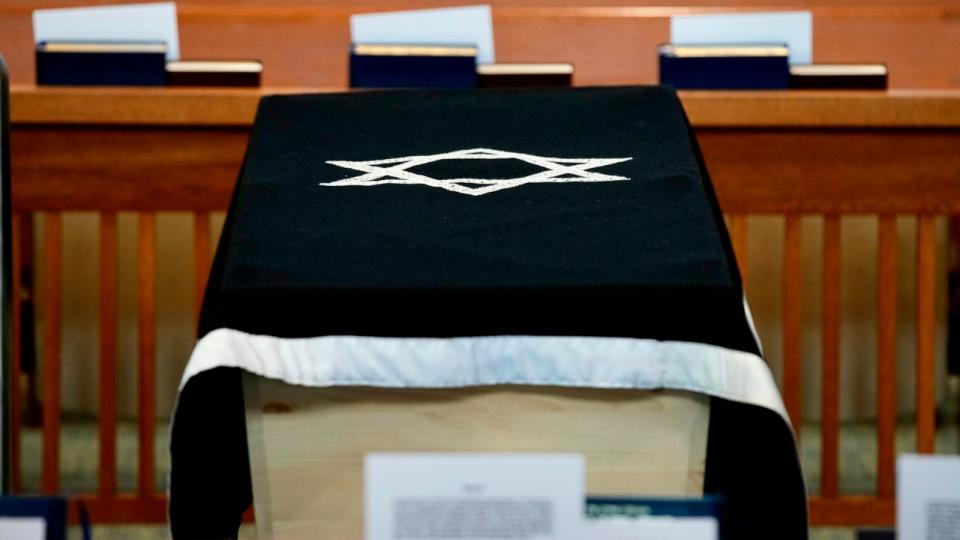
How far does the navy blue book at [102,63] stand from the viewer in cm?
242

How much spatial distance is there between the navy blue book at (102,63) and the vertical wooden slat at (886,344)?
1.17 metres

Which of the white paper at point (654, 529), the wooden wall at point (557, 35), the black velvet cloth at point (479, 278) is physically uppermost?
the wooden wall at point (557, 35)

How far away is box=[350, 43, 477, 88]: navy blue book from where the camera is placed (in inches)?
96.7

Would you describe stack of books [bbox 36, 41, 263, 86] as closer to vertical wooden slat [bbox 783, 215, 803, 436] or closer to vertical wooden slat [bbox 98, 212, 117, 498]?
vertical wooden slat [bbox 98, 212, 117, 498]

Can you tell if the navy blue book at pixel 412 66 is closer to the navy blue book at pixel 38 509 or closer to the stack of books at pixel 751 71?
the stack of books at pixel 751 71

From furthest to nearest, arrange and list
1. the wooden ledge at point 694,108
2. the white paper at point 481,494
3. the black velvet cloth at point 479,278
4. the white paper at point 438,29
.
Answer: the white paper at point 438,29
the wooden ledge at point 694,108
the black velvet cloth at point 479,278
the white paper at point 481,494

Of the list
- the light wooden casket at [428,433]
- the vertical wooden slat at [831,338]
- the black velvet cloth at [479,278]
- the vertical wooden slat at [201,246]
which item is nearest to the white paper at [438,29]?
the vertical wooden slat at [201,246]

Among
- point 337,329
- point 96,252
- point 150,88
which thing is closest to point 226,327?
point 337,329

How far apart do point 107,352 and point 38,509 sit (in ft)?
5.04

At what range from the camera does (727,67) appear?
2.46 metres

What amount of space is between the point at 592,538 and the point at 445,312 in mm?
311

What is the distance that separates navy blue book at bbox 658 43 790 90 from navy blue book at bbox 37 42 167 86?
0.82 m

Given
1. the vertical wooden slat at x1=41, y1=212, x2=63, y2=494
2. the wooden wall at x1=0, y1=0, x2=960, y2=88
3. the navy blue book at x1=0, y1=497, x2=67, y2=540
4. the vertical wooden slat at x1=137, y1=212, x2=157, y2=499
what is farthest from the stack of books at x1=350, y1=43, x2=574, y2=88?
the navy blue book at x1=0, y1=497, x2=67, y2=540

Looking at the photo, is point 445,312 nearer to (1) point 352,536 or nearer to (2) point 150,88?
(1) point 352,536
